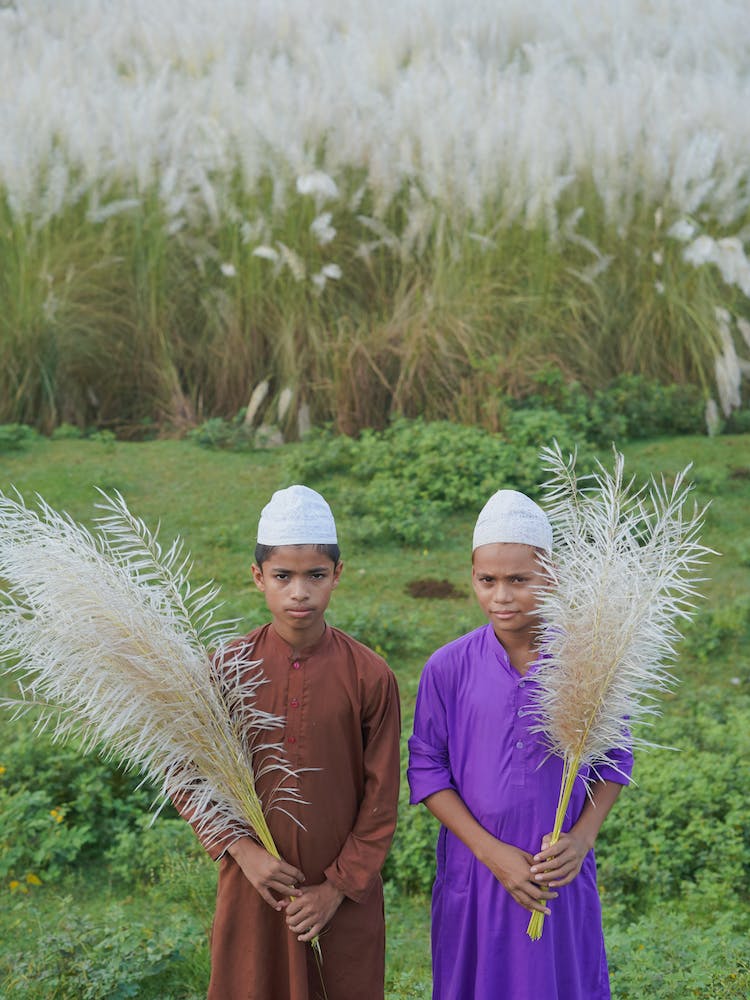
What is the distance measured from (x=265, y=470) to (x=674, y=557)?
3677mm

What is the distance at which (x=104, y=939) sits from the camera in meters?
2.85

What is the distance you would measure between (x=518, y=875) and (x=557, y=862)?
0.08 metres

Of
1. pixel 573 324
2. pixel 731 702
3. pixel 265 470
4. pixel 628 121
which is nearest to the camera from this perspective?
pixel 731 702

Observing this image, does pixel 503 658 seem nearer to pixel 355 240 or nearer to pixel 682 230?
pixel 355 240

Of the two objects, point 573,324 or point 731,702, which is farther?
point 573,324

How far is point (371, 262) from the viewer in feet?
20.5

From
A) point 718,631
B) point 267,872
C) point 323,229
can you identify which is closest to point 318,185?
point 323,229

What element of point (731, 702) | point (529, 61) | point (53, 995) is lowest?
point (53, 995)

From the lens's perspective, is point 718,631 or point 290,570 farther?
point 718,631

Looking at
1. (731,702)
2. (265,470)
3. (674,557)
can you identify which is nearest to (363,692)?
(674,557)

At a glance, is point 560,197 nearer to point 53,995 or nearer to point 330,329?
point 330,329

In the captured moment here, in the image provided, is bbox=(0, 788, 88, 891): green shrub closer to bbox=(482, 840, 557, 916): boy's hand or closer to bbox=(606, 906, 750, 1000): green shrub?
bbox=(606, 906, 750, 1000): green shrub

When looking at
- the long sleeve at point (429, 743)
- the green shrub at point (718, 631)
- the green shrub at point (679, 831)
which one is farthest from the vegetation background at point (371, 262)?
the long sleeve at point (429, 743)

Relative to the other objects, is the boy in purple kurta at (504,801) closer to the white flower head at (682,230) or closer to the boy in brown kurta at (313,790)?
the boy in brown kurta at (313,790)
